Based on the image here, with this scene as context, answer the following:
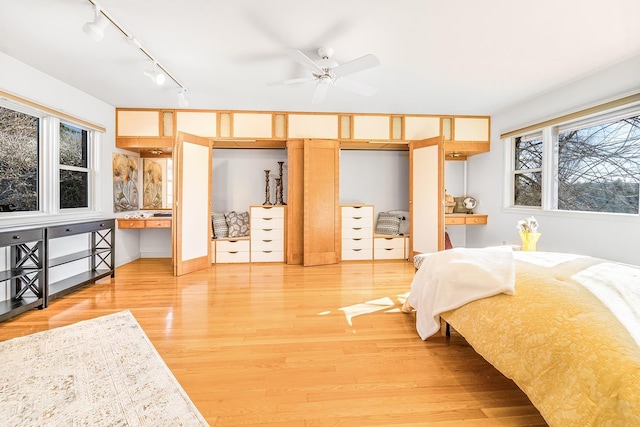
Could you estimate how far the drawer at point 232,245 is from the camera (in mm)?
4848

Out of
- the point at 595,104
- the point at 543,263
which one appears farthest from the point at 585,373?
the point at 595,104

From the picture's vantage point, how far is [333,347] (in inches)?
85.0

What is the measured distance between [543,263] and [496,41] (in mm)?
1959

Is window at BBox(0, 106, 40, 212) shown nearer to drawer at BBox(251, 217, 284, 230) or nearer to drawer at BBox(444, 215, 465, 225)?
drawer at BBox(251, 217, 284, 230)

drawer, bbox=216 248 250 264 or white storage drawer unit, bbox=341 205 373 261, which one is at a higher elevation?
white storage drawer unit, bbox=341 205 373 261

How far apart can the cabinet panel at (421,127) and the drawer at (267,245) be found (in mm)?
2756

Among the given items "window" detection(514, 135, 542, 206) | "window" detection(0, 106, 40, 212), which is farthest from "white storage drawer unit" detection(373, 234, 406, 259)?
"window" detection(0, 106, 40, 212)

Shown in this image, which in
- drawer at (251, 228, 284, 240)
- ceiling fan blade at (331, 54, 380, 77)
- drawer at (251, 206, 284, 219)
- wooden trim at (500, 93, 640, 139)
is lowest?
drawer at (251, 228, 284, 240)

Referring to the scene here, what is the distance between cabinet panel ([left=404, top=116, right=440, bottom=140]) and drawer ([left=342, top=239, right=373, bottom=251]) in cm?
187

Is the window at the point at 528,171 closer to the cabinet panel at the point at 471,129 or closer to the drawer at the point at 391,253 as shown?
the cabinet panel at the point at 471,129

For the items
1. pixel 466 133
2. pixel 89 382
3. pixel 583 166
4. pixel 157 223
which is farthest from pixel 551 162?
pixel 157 223

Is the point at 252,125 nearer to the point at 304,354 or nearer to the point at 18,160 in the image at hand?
the point at 18,160

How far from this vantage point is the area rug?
145cm

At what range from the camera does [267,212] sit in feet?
16.1
